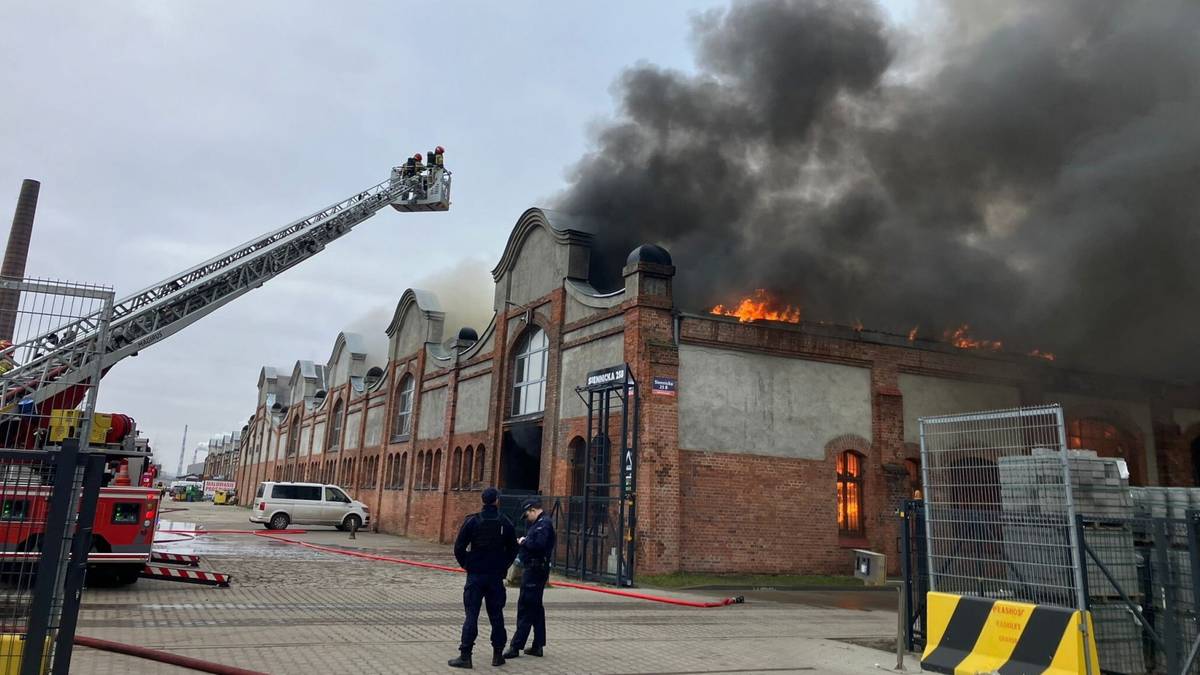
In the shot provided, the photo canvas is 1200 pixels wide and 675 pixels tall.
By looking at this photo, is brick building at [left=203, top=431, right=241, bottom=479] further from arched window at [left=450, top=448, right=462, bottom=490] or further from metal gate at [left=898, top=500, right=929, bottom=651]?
metal gate at [left=898, top=500, right=929, bottom=651]

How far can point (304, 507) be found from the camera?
1129 inches

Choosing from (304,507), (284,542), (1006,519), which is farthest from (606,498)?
→ (304,507)

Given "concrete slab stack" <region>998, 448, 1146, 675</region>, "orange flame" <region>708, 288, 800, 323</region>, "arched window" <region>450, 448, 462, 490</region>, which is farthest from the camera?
"arched window" <region>450, 448, 462, 490</region>

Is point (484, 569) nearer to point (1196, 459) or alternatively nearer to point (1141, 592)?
point (1141, 592)

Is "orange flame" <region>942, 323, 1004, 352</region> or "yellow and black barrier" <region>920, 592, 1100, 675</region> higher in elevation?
"orange flame" <region>942, 323, 1004, 352</region>

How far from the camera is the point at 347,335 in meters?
38.7

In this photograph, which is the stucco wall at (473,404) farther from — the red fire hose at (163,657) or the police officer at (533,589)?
the red fire hose at (163,657)

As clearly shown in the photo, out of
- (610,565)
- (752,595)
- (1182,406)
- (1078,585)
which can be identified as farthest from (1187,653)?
(1182,406)

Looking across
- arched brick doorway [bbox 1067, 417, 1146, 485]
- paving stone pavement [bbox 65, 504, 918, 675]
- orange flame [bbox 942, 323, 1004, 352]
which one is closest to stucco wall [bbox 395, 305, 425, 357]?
paving stone pavement [bbox 65, 504, 918, 675]

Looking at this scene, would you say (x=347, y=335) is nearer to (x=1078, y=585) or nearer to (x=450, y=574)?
(x=450, y=574)

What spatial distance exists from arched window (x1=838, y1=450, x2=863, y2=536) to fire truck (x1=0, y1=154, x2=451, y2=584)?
1289 centimetres

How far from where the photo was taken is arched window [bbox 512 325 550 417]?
66.3 feet

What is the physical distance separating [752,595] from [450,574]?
5692 mm

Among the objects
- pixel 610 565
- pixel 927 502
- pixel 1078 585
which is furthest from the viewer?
pixel 610 565
